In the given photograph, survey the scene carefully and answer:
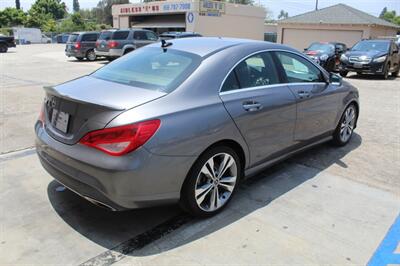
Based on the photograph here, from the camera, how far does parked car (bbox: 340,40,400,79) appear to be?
1553 centimetres

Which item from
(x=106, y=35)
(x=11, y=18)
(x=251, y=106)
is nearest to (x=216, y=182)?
(x=251, y=106)

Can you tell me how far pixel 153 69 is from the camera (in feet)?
12.4

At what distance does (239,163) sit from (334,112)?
85.4 inches

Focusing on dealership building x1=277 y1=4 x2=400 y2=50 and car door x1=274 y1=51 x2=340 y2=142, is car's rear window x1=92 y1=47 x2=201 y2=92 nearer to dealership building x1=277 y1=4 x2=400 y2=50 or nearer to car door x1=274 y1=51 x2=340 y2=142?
car door x1=274 y1=51 x2=340 y2=142

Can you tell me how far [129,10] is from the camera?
44406 mm

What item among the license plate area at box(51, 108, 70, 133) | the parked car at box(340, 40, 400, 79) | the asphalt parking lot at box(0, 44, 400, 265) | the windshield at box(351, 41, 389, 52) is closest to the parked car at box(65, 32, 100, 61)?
the parked car at box(340, 40, 400, 79)

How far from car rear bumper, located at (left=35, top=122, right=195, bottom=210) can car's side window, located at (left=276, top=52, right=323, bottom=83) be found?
1.95m

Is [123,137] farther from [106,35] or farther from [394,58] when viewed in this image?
[106,35]

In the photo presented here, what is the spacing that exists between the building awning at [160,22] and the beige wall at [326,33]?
10273 millimetres

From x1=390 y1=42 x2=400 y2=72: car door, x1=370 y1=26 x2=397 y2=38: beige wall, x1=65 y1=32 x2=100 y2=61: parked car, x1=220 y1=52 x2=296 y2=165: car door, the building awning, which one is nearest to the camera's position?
x1=220 y1=52 x2=296 y2=165: car door

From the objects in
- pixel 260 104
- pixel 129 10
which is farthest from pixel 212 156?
pixel 129 10

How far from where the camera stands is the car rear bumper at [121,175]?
2910 mm

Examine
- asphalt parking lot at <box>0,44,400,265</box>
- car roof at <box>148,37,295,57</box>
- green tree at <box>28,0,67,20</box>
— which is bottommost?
asphalt parking lot at <box>0,44,400,265</box>

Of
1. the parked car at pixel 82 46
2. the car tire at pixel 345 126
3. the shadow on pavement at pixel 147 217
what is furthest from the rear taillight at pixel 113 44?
the shadow on pavement at pixel 147 217
